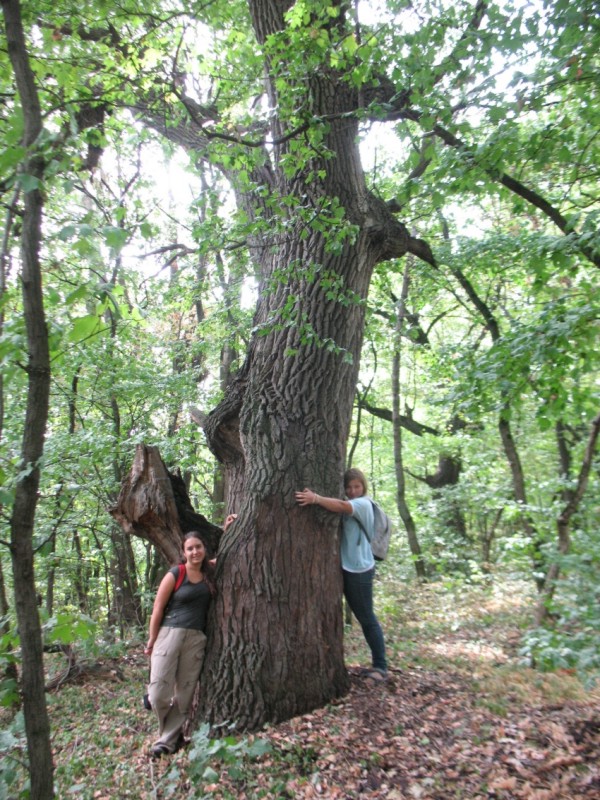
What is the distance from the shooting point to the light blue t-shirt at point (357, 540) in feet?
16.4

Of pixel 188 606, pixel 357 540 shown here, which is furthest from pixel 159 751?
pixel 357 540

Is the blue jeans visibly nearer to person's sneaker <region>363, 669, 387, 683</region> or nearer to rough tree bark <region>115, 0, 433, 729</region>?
person's sneaker <region>363, 669, 387, 683</region>

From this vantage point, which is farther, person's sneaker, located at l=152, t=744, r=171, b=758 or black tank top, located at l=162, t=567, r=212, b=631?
black tank top, located at l=162, t=567, r=212, b=631

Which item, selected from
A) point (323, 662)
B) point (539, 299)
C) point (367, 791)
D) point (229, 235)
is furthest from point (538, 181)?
point (367, 791)

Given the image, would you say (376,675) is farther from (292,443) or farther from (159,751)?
Result: (292,443)

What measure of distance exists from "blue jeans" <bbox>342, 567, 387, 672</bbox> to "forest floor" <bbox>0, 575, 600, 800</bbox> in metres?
0.26

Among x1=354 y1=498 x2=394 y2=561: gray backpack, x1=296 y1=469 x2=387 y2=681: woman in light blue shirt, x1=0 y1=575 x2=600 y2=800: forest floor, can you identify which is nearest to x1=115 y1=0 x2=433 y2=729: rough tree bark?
x1=296 y1=469 x2=387 y2=681: woman in light blue shirt

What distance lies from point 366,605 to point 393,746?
1.33 meters

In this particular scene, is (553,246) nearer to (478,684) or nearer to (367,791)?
(478,684)

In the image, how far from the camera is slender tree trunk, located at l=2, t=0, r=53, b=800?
200 cm

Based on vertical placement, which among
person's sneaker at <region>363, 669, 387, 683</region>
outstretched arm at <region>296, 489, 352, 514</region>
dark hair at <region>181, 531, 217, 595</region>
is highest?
outstretched arm at <region>296, 489, 352, 514</region>

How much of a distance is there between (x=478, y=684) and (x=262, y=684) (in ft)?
7.07

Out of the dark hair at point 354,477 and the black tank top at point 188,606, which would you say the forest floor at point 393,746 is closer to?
the black tank top at point 188,606

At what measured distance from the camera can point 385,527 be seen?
5312 mm
